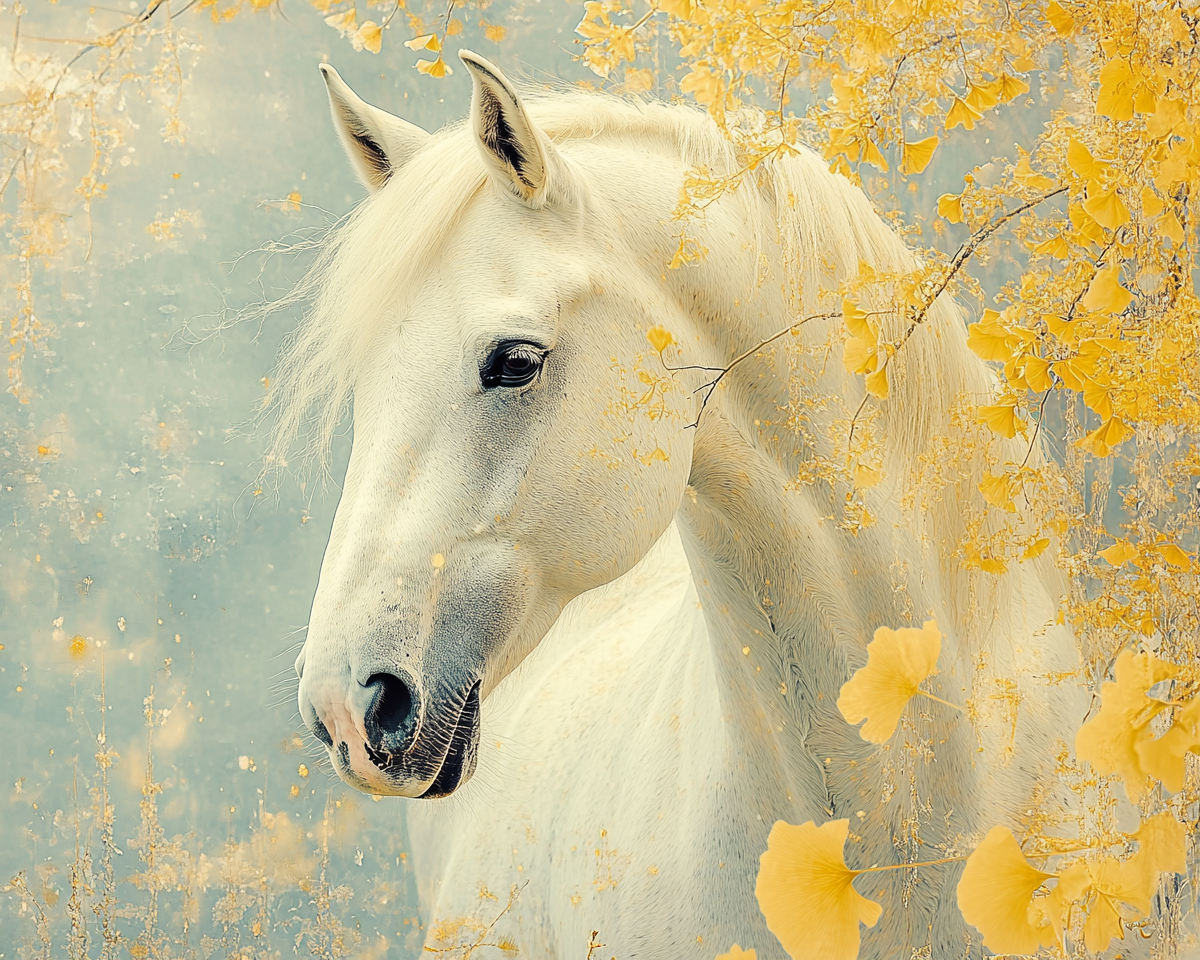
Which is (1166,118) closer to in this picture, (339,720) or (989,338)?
(989,338)

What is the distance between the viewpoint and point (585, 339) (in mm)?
657

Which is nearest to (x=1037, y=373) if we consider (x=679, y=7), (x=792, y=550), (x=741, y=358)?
(x=741, y=358)

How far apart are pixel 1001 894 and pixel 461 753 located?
44 centimetres

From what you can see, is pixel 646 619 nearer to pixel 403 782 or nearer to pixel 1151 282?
pixel 403 782

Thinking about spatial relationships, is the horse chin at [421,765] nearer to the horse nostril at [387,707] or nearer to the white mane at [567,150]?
the horse nostril at [387,707]

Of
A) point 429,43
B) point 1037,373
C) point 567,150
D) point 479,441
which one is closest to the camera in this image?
point 1037,373

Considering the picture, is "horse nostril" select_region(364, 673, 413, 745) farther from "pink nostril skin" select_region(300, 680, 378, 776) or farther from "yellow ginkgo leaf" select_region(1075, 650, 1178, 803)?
"yellow ginkgo leaf" select_region(1075, 650, 1178, 803)

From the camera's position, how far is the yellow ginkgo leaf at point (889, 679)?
0.32m

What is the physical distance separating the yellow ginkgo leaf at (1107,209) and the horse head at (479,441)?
1.00 feet

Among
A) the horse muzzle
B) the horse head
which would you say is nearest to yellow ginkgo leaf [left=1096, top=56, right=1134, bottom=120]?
the horse head

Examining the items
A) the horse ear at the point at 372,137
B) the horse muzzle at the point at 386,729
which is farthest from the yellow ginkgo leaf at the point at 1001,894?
the horse ear at the point at 372,137

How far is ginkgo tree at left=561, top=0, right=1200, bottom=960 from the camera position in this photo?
267 millimetres

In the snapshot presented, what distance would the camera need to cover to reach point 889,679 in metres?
0.32

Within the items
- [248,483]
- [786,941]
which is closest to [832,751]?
[786,941]
